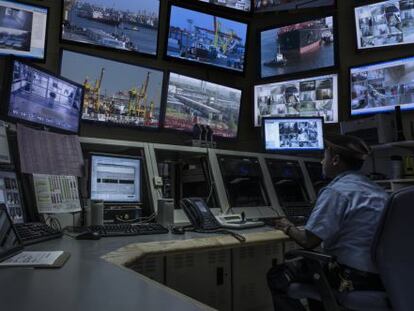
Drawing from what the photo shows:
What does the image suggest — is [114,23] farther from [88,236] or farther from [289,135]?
[88,236]

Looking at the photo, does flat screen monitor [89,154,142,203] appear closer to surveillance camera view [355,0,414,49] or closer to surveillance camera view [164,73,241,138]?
surveillance camera view [164,73,241,138]

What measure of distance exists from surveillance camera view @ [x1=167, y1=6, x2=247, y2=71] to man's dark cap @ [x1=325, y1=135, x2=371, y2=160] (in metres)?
2.09

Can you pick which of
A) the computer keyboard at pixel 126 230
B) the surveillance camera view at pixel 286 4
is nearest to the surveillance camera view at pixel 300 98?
the surveillance camera view at pixel 286 4

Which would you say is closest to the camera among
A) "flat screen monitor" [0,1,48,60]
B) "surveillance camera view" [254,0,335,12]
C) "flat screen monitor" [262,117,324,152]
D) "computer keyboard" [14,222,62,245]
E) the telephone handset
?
"computer keyboard" [14,222,62,245]

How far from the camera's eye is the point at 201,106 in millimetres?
3449

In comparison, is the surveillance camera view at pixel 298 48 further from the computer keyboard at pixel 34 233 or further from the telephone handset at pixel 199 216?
the computer keyboard at pixel 34 233

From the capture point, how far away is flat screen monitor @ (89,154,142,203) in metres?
2.02

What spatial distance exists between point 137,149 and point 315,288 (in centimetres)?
126

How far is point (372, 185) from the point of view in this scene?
1.61 meters

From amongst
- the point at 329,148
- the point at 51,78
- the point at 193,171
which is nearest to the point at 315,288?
the point at 329,148

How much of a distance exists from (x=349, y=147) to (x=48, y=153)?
4.42 feet

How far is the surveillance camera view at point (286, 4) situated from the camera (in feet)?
12.6

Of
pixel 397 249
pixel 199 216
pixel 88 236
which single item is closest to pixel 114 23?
pixel 199 216

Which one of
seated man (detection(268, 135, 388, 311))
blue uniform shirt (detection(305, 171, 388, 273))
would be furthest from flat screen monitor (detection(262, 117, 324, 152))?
blue uniform shirt (detection(305, 171, 388, 273))
